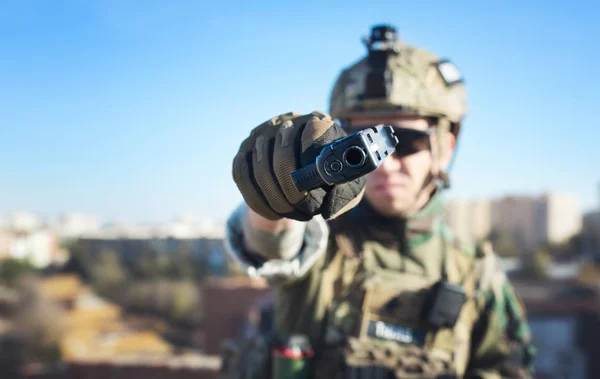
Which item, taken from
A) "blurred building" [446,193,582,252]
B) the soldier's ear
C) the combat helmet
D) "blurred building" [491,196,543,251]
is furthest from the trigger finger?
"blurred building" [491,196,543,251]

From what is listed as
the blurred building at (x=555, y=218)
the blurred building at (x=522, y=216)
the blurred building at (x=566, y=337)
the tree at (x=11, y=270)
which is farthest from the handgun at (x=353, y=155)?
the blurred building at (x=555, y=218)

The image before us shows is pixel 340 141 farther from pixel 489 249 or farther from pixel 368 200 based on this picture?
pixel 489 249

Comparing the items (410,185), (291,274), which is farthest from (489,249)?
(291,274)

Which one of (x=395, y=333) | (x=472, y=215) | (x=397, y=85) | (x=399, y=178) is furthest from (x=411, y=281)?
(x=472, y=215)

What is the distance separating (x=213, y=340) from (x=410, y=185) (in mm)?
17026

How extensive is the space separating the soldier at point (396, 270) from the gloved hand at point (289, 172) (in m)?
0.74

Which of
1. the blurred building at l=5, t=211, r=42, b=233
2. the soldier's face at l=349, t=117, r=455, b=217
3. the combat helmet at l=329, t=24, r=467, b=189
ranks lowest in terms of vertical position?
the blurred building at l=5, t=211, r=42, b=233

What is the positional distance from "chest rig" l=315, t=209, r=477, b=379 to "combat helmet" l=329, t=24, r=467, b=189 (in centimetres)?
57

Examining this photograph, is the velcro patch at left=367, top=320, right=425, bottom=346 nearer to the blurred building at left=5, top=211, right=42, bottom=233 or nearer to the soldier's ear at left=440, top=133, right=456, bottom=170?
the soldier's ear at left=440, top=133, right=456, bottom=170

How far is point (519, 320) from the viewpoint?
7.88 feet

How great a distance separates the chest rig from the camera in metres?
2.19

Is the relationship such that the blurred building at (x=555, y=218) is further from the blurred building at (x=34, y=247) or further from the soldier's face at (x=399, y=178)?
the soldier's face at (x=399, y=178)

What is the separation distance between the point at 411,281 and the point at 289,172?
1.35m

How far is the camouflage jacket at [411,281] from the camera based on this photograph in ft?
7.39
